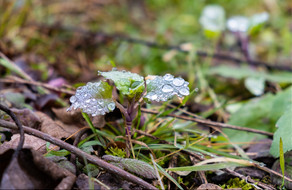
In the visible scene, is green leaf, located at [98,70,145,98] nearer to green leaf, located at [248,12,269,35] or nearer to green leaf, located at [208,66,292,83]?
green leaf, located at [208,66,292,83]

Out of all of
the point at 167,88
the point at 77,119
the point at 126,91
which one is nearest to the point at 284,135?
the point at 167,88

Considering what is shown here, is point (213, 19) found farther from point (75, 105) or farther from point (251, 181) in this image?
point (75, 105)

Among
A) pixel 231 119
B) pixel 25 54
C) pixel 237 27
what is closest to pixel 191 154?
pixel 231 119

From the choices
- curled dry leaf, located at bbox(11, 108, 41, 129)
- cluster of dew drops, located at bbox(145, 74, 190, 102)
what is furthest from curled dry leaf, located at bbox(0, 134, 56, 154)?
cluster of dew drops, located at bbox(145, 74, 190, 102)

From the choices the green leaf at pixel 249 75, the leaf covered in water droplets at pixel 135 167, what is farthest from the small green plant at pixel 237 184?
the green leaf at pixel 249 75

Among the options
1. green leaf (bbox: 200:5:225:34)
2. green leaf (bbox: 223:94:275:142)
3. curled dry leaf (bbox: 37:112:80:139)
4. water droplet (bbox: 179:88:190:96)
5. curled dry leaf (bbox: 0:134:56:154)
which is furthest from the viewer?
green leaf (bbox: 200:5:225:34)

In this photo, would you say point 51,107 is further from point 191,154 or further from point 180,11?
point 180,11
